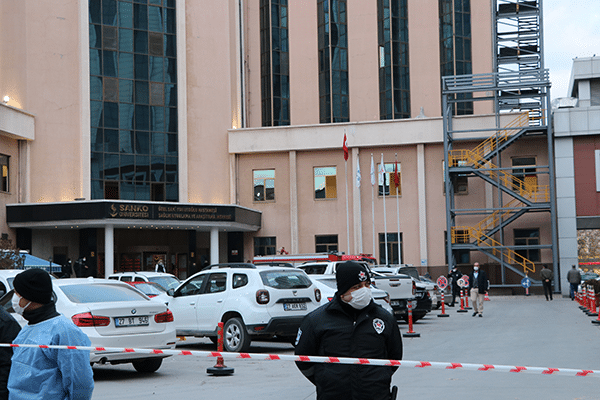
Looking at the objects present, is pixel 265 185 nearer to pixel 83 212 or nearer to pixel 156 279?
pixel 83 212

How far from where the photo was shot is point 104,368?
1304cm

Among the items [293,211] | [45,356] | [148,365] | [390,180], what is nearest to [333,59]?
[390,180]

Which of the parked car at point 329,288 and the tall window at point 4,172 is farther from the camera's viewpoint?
the tall window at point 4,172

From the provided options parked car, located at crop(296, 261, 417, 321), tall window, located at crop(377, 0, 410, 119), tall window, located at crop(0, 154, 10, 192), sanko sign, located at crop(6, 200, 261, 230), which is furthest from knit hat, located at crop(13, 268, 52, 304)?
tall window, located at crop(377, 0, 410, 119)

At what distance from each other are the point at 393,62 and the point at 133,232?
63.4ft

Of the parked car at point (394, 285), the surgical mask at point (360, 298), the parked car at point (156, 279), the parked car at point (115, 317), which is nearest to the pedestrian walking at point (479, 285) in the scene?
the parked car at point (394, 285)

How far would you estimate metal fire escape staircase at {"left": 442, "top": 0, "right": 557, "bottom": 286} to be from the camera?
39469 millimetres

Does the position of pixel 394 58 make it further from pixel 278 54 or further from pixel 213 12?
pixel 213 12

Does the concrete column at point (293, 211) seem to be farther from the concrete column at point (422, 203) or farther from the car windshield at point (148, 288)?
the car windshield at point (148, 288)

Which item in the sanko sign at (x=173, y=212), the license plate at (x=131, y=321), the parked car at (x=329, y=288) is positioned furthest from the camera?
the sanko sign at (x=173, y=212)

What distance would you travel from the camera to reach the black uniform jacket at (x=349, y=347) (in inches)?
177

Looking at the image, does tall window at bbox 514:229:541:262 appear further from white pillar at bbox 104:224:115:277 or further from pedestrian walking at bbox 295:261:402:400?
pedestrian walking at bbox 295:261:402:400

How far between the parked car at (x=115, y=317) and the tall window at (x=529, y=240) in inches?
1288

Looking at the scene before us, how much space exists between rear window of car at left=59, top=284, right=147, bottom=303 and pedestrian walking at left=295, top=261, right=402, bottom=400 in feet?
24.2
